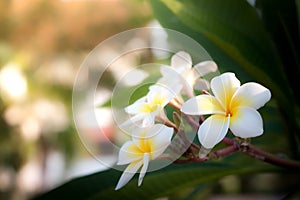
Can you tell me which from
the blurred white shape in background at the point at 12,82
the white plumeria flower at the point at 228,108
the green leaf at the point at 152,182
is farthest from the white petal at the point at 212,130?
the blurred white shape in background at the point at 12,82

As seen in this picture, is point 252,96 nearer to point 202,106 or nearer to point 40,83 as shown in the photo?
point 202,106

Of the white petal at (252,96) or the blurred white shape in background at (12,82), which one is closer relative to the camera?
the white petal at (252,96)

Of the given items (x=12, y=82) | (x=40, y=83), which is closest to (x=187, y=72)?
(x=12, y=82)

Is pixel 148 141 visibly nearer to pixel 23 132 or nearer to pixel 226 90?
pixel 226 90

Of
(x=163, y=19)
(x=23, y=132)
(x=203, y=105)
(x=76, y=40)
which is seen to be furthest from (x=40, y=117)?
(x=203, y=105)

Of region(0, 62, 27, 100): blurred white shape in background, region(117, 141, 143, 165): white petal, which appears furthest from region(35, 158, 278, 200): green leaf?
region(0, 62, 27, 100): blurred white shape in background

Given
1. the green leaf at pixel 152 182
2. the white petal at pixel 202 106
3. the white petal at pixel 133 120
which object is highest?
the white petal at pixel 202 106

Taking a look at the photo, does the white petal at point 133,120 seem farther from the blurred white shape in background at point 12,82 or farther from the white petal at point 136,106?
the blurred white shape in background at point 12,82
